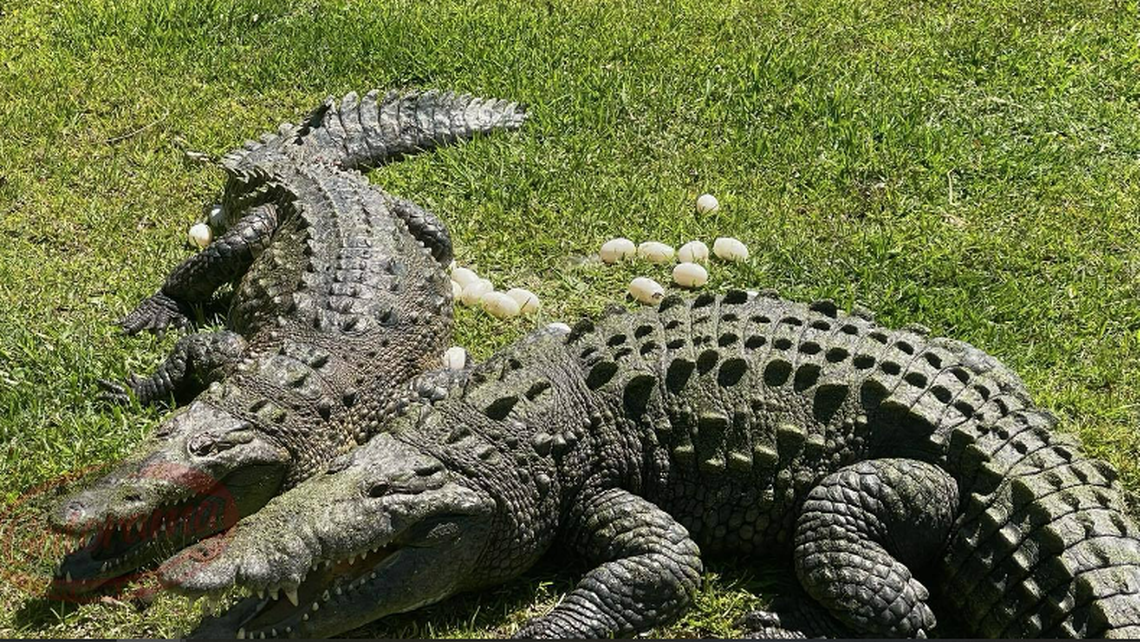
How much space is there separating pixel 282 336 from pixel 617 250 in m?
1.92

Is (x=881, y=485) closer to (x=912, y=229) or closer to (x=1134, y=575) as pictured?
(x=1134, y=575)

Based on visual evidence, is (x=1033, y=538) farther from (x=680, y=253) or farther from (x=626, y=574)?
(x=680, y=253)

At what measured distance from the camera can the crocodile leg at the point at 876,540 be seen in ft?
13.8

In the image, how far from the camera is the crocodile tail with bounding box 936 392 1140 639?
3.96 meters

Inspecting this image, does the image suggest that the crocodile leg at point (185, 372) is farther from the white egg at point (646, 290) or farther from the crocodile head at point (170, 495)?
the white egg at point (646, 290)

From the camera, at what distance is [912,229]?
22.1ft

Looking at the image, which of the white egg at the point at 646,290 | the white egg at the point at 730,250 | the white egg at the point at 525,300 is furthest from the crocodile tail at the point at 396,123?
the white egg at the point at 646,290

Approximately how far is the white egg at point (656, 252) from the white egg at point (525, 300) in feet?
2.34

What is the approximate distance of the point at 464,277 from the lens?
6.39 metres

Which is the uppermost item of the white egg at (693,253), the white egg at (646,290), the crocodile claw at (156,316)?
the white egg at (693,253)

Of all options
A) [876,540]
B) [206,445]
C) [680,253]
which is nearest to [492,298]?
[680,253]

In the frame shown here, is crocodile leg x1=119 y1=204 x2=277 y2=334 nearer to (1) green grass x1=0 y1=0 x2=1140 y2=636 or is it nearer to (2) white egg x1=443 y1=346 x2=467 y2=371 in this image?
(1) green grass x1=0 y1=0 x2=1140 y2=636

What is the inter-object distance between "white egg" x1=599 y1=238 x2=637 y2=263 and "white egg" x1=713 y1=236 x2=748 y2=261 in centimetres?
45

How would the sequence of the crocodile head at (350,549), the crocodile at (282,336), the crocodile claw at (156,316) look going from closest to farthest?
1. the crocodile head at (350,549)
2. the crocodile at (282,336)
3. the crocodile claw at (156,316)
